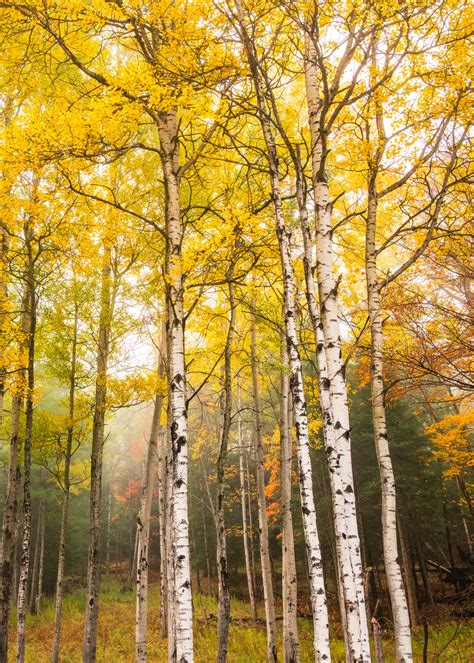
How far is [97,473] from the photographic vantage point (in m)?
7.84

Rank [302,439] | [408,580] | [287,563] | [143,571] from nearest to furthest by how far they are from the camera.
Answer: [302,439], [143,571], [287,563], [408,580]

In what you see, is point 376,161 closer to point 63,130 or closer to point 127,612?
point 63,130

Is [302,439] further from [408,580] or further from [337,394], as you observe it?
[408,580]

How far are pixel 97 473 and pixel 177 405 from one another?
4.20 m

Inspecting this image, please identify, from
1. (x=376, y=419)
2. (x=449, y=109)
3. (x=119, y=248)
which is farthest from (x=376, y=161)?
(x=119, y=248)

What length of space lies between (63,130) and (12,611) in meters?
21.0

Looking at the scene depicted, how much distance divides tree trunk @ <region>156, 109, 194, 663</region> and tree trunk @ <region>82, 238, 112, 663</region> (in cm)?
160

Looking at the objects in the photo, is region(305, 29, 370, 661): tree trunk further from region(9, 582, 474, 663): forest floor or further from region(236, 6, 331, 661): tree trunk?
region(9, 582, 474, 663): forest floor

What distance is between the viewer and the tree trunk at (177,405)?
3.89 m

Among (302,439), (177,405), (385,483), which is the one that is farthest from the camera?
(385,483)

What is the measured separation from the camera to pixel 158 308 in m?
9.62

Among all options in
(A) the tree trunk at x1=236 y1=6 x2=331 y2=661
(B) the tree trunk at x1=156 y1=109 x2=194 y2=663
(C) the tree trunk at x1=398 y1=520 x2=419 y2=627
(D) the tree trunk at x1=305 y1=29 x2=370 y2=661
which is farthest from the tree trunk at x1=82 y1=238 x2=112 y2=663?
(C) the tree trunk at x1=398 y1=520 x2=419 y2=627

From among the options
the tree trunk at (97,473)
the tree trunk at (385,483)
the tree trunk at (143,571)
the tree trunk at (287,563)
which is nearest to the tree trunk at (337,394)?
the tree trunk at (385,483)

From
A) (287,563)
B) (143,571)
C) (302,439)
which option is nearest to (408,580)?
(287,563)
